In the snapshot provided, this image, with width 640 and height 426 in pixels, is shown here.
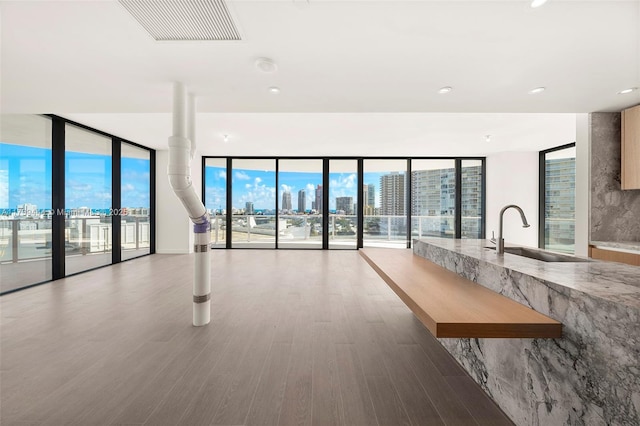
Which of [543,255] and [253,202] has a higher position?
[253,202]

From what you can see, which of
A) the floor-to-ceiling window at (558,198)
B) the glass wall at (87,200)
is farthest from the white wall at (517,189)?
the glass wall at (87,200)

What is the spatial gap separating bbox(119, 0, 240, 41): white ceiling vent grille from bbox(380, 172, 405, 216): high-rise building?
233 inches

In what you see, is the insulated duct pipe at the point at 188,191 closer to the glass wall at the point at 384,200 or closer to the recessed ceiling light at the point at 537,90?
the recessed ceiling light at the point at 537,90

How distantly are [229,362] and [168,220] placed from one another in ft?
18.7

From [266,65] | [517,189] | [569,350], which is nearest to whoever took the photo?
[569,350]

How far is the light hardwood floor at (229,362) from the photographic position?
152 cm

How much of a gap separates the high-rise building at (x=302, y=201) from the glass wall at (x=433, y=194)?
2.90 meters

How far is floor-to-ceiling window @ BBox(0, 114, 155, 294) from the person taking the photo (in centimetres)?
365

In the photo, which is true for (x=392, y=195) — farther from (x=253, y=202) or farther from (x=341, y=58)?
(x=341, y=58)

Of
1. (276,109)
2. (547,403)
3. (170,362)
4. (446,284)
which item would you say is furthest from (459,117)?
(170,362)

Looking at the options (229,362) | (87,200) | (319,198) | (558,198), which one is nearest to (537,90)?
(229,362)

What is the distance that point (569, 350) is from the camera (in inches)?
44.2

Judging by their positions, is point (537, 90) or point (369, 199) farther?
point (369, 199)

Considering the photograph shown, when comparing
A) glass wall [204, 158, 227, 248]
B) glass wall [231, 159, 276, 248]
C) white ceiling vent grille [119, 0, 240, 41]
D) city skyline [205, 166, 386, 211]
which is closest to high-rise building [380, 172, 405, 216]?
city skyline [205, 166, 386, 211]
